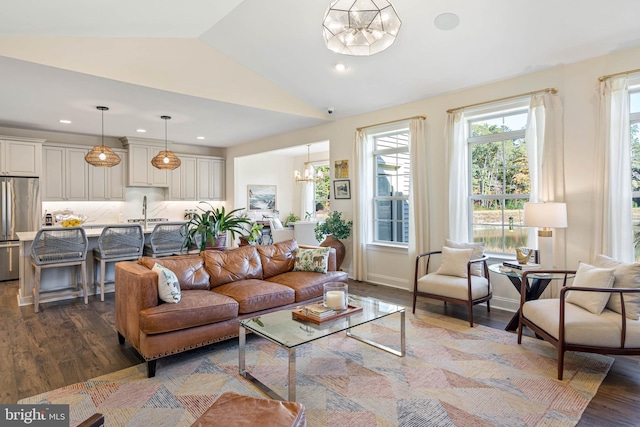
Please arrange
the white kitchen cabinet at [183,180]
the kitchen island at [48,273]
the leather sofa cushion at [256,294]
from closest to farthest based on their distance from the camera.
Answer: the leather sofa cushion at [256,294] → the kitchen island at [48,273] → the white kitchen cabinet at [183,180]

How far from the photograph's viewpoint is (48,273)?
4855 mm

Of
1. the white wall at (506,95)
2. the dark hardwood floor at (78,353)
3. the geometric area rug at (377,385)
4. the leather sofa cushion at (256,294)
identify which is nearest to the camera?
the geometric area rug at (377,385)

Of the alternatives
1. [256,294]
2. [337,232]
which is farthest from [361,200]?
[256,294]

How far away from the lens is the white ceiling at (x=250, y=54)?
131 inches

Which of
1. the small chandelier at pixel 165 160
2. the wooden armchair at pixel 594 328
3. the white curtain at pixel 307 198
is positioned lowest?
the wooden armchair at pixel 594 328

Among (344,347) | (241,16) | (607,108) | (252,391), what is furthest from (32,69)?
(607,108)

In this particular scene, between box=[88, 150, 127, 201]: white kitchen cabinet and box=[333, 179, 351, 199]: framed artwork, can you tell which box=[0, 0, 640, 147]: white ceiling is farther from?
box=[88, 150, 127, 201]: white kitchen cabinet

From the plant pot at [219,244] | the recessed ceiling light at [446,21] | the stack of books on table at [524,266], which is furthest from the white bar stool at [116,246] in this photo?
the stack of books on table at [524,266]

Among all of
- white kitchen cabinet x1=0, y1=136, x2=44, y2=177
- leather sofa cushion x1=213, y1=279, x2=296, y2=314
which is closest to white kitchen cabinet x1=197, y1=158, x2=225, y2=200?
white kitchen cabinet x1=0, y1=136, x2=44, y2=177

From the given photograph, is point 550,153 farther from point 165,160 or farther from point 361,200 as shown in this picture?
point 165,160

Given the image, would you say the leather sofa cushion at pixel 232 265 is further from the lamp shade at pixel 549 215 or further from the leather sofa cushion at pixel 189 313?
the lamp shade at pixel 549 215

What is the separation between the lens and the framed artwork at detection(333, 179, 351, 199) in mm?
6077

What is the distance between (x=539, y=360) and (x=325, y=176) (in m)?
8.07

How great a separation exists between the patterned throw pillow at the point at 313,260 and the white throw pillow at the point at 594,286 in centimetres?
237
